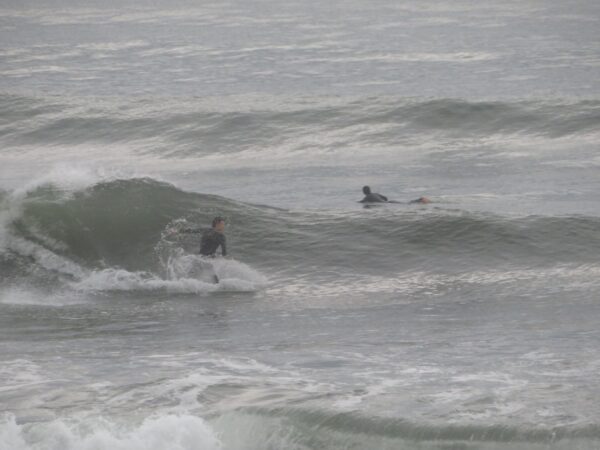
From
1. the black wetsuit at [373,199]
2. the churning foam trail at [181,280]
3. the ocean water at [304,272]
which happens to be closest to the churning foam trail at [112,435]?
the ocean water at [304,272]

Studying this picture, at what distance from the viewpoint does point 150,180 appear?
82.9 ft

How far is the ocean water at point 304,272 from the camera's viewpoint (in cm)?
1272

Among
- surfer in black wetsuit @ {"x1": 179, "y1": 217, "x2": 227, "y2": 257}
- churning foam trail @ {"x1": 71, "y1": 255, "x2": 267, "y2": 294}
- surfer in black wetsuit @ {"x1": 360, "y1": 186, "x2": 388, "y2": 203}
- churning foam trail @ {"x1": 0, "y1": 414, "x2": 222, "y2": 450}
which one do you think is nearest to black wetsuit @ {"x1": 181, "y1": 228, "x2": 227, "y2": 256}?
surfer in black wetsuit @ {"x1": 179, "y1": 217, "x2": 227, "y2": 257}

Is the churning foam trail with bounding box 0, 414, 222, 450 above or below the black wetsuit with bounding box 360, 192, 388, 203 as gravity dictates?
below

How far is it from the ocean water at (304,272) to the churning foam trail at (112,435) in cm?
2

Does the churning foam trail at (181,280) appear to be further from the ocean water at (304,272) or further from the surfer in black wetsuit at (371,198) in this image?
the surfer in black wetsuit at (371,198)

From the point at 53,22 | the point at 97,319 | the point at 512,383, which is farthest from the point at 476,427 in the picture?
the point at 53,22

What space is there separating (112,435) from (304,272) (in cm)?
954

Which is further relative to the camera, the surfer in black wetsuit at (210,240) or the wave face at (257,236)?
the wave face at (257,236)

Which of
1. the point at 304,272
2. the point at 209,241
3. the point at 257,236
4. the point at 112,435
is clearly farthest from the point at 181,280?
the point at 112,435

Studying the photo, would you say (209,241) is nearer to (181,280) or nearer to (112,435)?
(181,280)

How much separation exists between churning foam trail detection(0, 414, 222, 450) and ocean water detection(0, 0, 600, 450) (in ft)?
0.08

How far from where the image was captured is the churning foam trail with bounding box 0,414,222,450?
12.1m

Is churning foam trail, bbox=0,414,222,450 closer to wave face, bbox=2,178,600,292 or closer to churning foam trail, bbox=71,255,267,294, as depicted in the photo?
churning foam trail, bbox=71,255,267,294
